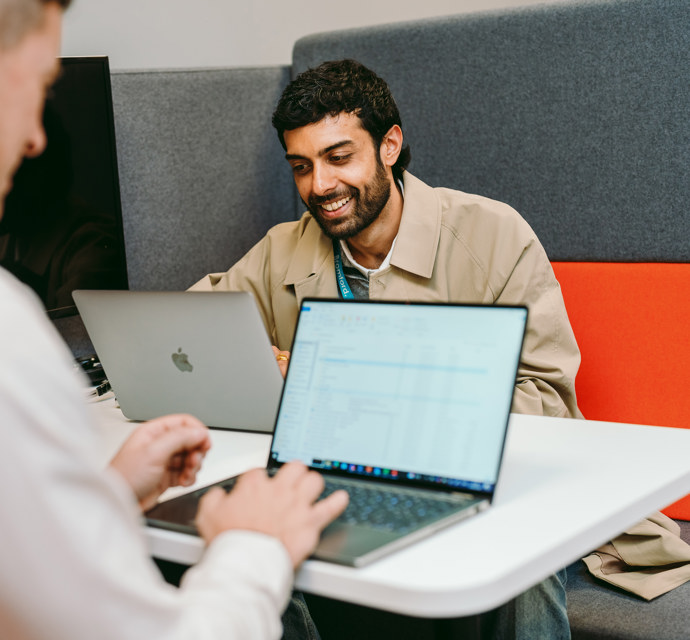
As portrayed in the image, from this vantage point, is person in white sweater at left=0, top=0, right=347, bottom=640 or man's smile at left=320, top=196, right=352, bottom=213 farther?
man's smile at left=320, top=196, right=352, bottom=213

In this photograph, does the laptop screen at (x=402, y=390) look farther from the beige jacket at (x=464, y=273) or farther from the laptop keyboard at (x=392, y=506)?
the beige jacket at (x=464, y=273)

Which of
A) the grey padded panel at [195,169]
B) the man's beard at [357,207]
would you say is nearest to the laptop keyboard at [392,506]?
the man's beard at [357,207]

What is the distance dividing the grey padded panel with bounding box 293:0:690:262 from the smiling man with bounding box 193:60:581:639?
4.7 inches

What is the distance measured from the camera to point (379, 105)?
1.82 m

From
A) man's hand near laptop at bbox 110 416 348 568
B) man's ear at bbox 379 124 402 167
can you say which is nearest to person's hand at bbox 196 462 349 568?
man's hand near laptop at bbox 110 416 348 568

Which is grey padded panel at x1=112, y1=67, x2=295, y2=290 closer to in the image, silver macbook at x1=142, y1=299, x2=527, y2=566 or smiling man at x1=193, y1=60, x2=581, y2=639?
smiling man at x1=193, y1=60, x2=581, y2=639

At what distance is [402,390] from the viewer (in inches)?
35.6

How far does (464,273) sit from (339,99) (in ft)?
1.36

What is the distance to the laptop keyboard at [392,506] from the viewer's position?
0.79m

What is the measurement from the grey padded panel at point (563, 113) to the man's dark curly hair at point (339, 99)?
0.39 feet

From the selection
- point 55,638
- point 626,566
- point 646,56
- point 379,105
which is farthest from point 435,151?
point 55,638

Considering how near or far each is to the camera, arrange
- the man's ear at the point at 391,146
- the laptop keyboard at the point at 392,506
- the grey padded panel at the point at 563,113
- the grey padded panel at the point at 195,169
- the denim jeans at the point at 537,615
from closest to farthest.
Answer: the laptop keyboard at the point at 392,506
the denim jeans at the point at 537,615
the grey padded panel at the point at 563,113
the man's ear at the point at 391,146
the grey padded panel at the point at 195,169

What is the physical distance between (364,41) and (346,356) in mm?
1230

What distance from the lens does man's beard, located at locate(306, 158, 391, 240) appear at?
1.71 m
